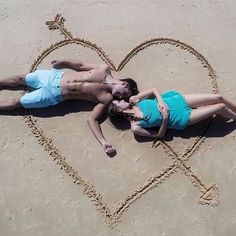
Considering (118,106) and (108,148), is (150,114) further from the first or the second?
(108,148)

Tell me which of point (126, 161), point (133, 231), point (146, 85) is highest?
point (146, 85)

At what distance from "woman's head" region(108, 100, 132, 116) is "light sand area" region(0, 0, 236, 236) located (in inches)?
8.5

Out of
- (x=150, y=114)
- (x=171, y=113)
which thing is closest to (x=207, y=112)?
(x=171, y=113)

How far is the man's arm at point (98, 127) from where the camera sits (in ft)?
16.1

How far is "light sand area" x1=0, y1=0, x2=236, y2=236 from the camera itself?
475cm

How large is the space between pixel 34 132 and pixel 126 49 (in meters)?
1.31

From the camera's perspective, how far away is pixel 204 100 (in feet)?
16.0

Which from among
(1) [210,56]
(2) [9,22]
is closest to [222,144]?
(1) [210,56]

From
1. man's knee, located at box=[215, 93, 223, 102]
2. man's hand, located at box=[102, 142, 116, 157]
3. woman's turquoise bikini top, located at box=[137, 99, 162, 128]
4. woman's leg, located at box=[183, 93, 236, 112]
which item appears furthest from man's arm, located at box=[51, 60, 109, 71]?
man's knee, located at box=[215, 93, 223, 102]

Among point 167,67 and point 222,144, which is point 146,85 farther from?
point 222,144

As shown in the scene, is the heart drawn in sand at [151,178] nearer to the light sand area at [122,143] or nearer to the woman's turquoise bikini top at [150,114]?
the light sand area at [122,143]

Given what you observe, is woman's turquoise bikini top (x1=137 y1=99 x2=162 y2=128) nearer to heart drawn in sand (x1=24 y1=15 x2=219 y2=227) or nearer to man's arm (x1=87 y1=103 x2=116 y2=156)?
heart drawn in sand (x1=24 y1=15 x2=219 y2=227)

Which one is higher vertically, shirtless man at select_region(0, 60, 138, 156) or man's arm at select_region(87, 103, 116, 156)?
shirtless man at select_region(0, 60, 138, 156)

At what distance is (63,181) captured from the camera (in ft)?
16.0
